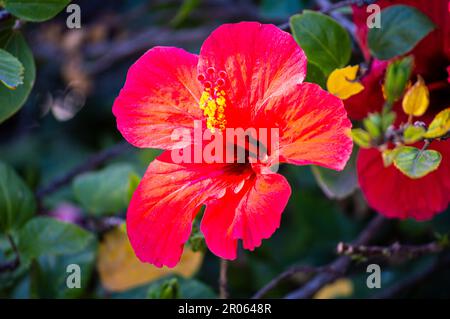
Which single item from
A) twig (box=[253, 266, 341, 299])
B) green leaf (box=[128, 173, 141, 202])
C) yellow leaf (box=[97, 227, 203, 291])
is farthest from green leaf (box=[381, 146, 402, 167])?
yellow leaf (box=[97, 227, 203, 291])

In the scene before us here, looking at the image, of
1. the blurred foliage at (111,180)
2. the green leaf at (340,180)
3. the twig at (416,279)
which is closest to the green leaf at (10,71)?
the blurred foliage at (111,180)

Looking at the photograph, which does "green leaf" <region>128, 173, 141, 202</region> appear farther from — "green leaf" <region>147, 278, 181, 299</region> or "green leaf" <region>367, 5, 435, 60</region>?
"green leaf" <region>367, 5, 435, 60</region>

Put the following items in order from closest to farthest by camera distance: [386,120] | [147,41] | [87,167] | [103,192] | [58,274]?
1. [386,120]
2. [58,274]
3. [103,192]
4. [87,167]
5. [147,41]

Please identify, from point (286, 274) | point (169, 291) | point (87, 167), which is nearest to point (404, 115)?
point (286, 274)

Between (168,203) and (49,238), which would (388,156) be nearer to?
(168,203)

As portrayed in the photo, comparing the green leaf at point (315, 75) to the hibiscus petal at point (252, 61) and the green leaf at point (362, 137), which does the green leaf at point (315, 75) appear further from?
the green leaf at point (362, 137)
